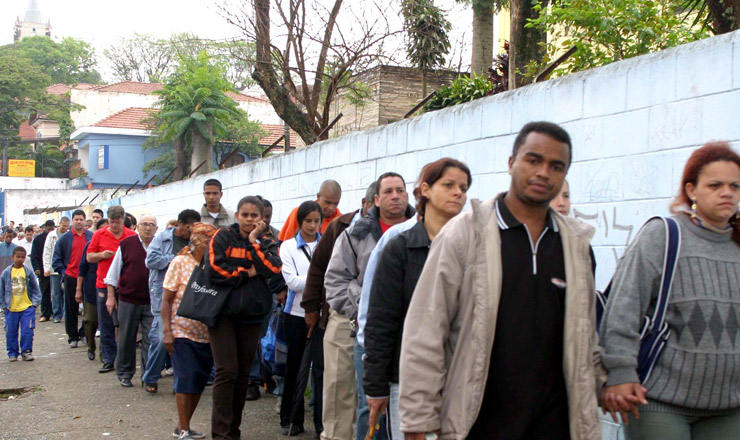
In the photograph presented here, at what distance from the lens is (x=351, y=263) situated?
17.2 ft

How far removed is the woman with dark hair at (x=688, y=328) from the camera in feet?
10.2

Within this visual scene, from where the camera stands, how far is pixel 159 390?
884 cm

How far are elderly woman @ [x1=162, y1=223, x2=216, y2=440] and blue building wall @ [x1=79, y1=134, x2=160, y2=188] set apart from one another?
142ft

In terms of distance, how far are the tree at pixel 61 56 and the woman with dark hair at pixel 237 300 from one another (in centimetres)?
7847

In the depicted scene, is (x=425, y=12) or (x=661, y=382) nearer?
(x=661, y=382)

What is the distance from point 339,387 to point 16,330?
271 inches

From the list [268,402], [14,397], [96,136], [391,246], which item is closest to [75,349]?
[14,397]

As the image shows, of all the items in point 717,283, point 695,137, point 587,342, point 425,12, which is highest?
point 425,12

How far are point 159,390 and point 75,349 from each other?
3821 millimetres

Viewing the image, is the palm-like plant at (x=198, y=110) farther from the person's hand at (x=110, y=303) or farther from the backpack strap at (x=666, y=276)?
the backpack strap at (x=666, y=276)

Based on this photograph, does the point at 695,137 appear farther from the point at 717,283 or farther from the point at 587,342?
the point at 587,342

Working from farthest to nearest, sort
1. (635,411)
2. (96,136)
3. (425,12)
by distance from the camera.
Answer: (96,136)
(425,12)
(635,411)

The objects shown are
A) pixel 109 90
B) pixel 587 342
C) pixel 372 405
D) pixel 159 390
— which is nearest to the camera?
pixel 587 342

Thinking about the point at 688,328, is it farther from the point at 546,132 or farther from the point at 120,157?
the point at 120,157
